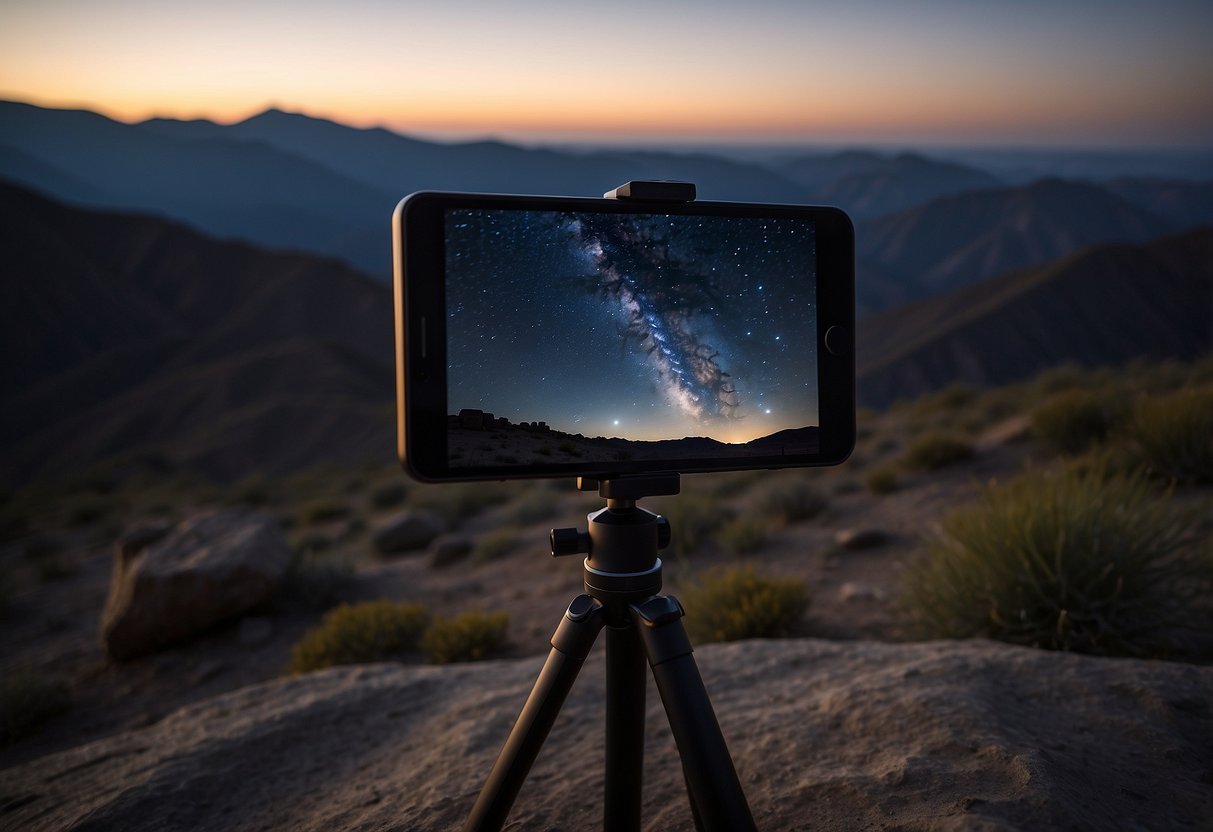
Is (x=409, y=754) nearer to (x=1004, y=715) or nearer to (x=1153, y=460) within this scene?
(x=1004, y=715)

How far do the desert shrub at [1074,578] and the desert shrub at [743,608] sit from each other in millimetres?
850

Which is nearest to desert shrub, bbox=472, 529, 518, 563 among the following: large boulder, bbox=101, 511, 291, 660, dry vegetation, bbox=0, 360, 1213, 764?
dry vegetation, bbox=0, 360, 1213, 764

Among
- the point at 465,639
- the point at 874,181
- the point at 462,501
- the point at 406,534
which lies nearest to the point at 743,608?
the point at 465,639

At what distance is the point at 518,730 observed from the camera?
141cm

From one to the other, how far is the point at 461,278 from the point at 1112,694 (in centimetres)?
241

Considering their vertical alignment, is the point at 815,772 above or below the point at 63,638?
above

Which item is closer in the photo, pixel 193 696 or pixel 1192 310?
pixel 193 696

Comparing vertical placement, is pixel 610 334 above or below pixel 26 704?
above

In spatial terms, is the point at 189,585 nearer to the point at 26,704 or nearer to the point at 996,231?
the point at 26,704

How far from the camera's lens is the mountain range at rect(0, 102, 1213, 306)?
12838 centimetres

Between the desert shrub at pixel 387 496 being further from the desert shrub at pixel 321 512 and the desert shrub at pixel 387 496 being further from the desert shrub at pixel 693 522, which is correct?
the desert shrub at pixel 693 522

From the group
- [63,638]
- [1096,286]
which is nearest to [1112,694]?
[63,638]

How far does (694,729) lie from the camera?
1275mm

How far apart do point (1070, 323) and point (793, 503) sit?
218 feet
